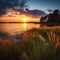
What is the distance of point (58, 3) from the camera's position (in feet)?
10.1

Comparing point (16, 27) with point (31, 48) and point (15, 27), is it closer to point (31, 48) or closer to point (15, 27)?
point (15, 27)

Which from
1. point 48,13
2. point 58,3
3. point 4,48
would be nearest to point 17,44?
point 4,48

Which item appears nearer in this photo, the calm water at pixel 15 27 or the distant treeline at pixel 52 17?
the calm water at pixel 15 27

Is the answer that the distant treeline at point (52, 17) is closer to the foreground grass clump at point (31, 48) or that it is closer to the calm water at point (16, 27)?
the calm water at point (16, 27)

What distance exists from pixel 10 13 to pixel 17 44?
65 cm

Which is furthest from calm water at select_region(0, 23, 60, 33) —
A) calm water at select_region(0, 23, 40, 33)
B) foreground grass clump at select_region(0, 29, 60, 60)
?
foreground grass clump at select_region(0, 29, 60, 60)

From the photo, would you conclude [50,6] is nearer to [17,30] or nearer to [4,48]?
[17,30]

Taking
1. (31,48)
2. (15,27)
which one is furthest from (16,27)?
(31,48)

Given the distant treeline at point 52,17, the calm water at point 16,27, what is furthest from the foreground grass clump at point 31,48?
the distant treeline at point 52,17

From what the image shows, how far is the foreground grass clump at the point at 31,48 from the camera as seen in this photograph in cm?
213

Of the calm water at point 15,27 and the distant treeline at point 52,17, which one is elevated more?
the distant treeline at point 52,17

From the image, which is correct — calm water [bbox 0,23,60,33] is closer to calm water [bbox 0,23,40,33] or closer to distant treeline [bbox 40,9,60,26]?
calm water [bbox 0,23,40,33]

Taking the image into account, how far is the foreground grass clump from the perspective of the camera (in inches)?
84.0

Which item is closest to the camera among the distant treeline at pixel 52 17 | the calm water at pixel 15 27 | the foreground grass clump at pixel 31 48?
the foreground grass clump at pixel 31 48
